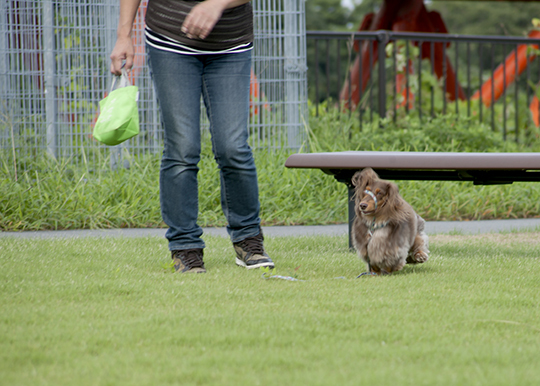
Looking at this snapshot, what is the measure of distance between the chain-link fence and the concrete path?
1.21 m

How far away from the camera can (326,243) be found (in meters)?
4.12

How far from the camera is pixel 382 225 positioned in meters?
2.94

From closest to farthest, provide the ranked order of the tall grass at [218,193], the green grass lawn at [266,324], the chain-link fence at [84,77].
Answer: the green grass lawn at [266,324] < the tall grass at [218,193] < the chain-link fence at [84,77]

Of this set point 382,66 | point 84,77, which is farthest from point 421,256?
point 382,66

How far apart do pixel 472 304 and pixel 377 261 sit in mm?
618

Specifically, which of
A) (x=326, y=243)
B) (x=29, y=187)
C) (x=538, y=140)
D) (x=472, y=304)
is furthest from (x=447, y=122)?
(x=472, y=304)

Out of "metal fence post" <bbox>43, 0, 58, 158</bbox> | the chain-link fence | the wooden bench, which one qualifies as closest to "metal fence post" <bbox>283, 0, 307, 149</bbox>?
the chain-link fence

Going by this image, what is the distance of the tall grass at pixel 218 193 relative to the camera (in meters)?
4.94

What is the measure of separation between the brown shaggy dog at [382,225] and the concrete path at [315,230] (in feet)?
4.98

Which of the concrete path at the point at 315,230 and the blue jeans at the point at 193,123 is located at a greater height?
the blue jeans at the point at 193,123

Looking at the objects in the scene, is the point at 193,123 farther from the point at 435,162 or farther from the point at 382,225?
the point at 435,162

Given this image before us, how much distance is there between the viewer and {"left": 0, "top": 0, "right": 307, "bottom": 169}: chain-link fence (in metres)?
5.73

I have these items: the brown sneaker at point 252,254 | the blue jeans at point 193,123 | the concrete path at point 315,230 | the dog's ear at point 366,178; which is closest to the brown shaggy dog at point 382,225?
the dog's ear at point 366,178

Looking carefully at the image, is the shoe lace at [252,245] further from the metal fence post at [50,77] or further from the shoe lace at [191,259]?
the metal fence post at [50,77]
